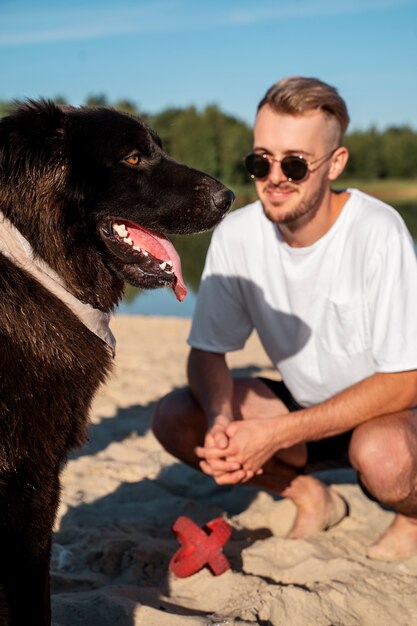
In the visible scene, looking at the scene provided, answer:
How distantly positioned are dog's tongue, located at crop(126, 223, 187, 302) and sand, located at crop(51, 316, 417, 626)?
87 cm

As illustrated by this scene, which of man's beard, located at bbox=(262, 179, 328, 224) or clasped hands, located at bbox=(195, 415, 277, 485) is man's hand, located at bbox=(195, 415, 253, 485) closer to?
clasped hands, located at bbox=(195, 415, 277, 485)

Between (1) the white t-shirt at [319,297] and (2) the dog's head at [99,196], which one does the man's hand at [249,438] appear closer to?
(1) the white t-shirt at [319,297]

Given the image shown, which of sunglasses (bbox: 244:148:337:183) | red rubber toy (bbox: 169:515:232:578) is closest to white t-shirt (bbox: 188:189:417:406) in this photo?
sunglasses (bbox: 244:148:337:183)

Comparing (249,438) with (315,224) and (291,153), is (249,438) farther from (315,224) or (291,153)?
(291,153)

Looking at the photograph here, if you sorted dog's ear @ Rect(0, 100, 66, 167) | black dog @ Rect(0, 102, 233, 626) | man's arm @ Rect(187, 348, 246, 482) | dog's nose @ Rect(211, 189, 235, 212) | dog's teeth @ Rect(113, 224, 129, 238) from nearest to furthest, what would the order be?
black dog @ Rect(0, 102, 233, 626) → dog's ear @ Rect(0, 100, 66, 167) → dog's teeth @ Rect(113, 224, 129, 238) → dog's nose @ Rect(211, 189, 235, 212) → man's arm @ Rect(187, 348, 246, 482)

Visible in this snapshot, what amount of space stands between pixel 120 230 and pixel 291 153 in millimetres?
1201

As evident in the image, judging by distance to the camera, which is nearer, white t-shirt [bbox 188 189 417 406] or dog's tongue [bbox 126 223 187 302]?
dog's tongue [bbox 126 223 187 302]

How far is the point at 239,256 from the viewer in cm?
390

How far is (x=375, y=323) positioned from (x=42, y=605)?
73.6 inches

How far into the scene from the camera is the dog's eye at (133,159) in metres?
2.85

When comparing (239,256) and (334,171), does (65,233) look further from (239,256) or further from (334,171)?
(334,171)

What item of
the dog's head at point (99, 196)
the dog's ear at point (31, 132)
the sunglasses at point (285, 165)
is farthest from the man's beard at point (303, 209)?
the dog's ear at point (31, 132)

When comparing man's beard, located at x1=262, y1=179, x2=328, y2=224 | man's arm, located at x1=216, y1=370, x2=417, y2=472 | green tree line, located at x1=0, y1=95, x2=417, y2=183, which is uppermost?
green tree line, located at x1=0, y1=95, x2=417, y2=183

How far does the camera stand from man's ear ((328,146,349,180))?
12.5 ft
